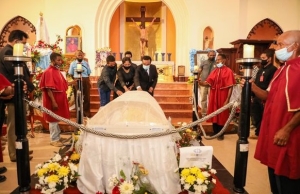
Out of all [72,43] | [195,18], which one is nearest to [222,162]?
[195,18]

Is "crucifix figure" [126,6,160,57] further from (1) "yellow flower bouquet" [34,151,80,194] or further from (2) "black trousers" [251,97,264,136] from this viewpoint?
(1) "yellow flower bouquet" [34,151,80,194]

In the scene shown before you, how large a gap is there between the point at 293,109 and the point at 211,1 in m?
9.52

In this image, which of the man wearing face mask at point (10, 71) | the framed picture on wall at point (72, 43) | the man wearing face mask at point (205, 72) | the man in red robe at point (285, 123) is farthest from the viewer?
the framed picture on wall at point (72, 43)

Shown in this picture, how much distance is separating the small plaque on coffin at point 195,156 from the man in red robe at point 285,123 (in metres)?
0.47

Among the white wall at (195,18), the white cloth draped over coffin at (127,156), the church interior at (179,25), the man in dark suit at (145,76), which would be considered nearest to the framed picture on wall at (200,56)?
the church interior at (179,25)

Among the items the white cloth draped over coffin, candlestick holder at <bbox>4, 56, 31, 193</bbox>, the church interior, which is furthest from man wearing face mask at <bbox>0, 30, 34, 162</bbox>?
the church interior

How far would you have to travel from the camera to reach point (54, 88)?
4.59 metres

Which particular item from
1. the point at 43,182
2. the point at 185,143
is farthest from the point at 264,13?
the point at 43,182

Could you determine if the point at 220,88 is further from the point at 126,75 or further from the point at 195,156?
the point at 195,156

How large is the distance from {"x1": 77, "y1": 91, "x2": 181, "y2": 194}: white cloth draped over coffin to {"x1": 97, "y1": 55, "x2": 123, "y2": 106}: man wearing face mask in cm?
288

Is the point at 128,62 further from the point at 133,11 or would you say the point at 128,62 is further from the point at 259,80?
the point at 133,11

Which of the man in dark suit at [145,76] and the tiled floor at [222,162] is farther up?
the man in dark suit at [145,76]

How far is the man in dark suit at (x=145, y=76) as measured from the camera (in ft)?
18.3

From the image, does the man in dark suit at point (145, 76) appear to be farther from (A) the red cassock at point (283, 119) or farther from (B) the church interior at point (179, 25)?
(A) the red cassock at point (283, 119)
